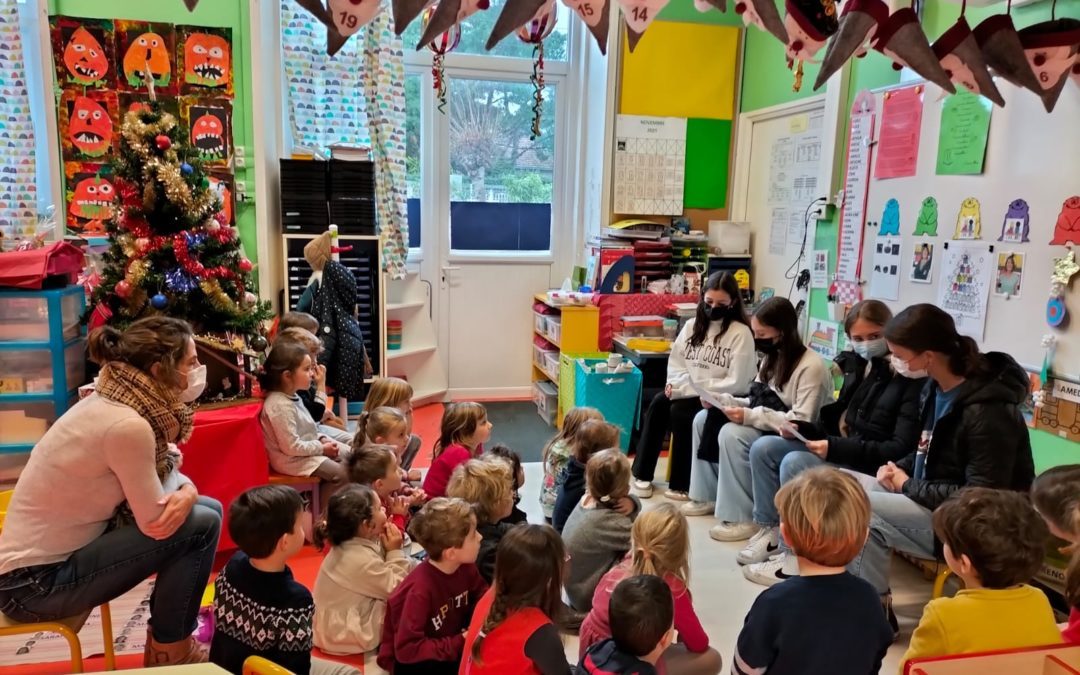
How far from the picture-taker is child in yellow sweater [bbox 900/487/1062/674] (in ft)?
5.35

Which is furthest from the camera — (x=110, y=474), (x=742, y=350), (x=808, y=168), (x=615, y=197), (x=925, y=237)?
(x=615, y=197)

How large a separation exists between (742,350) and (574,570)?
1.67 metres

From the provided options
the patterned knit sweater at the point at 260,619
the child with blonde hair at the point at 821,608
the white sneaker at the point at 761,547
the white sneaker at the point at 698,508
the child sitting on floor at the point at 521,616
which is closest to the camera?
the child with blonde hair at the point at 821,608

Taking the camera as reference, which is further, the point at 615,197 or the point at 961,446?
the point at 615,197

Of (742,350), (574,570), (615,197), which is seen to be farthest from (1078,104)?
(615,197)

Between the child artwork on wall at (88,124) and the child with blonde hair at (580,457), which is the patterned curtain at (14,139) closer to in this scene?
the child artwork on wall at (88,124)

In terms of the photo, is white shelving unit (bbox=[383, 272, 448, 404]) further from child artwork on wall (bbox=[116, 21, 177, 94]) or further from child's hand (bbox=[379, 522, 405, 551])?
child's hand (bbox=[379, 522, 405, 551])

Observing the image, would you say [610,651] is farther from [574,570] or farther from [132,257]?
[132,257]

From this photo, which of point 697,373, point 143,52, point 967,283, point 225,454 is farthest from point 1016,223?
point 143,52

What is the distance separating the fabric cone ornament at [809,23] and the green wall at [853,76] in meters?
1.25

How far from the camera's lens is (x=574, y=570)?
2527 millimetres

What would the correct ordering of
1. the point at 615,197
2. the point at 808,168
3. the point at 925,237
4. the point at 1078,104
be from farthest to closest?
the point at 615,197, the point at 808,168, the point at 925,237, the point at 1078,104

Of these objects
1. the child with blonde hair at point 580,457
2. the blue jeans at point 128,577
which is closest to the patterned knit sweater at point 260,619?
the blue jeans at point 128,577

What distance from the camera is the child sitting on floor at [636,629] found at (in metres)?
1.66
